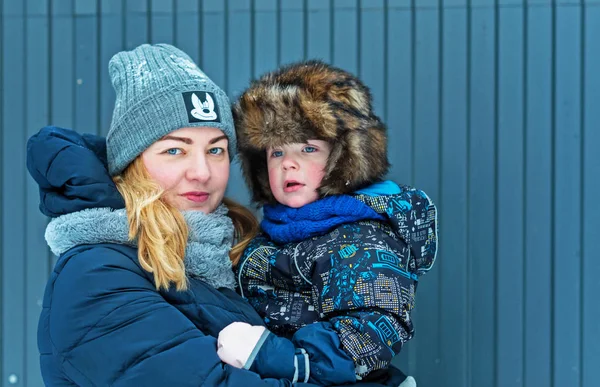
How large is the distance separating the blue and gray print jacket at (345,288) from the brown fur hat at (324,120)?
0.08 meters

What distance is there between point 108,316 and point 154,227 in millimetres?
291

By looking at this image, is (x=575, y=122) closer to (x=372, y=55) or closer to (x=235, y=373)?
(x=372, y=55)

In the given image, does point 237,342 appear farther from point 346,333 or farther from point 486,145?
point 486,145

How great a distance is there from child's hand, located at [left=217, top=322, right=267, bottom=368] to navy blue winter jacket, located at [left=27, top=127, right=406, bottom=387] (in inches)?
0.9

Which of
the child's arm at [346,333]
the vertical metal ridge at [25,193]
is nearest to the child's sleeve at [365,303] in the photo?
the child's arm at [346,333]

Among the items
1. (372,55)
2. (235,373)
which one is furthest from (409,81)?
(235,373)

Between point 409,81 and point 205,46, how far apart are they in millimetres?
991

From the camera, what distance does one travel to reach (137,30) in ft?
12.7

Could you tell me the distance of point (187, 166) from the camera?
92.1 inches

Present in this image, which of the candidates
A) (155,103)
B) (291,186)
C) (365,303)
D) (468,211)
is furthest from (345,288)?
(468,211)

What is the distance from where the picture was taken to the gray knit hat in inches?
91.7

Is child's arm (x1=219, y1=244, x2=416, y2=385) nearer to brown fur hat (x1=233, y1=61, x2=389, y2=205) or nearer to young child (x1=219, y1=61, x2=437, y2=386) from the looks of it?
young child (x1=219, y1=61, x2=437, y2=386)

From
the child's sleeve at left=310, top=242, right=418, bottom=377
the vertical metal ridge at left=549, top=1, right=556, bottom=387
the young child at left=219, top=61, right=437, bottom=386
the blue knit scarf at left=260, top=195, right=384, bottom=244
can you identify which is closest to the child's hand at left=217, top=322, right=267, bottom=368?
the young child at left=219, top=61, right=437, bottom=386

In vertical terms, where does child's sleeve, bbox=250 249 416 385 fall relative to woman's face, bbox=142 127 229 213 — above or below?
below
